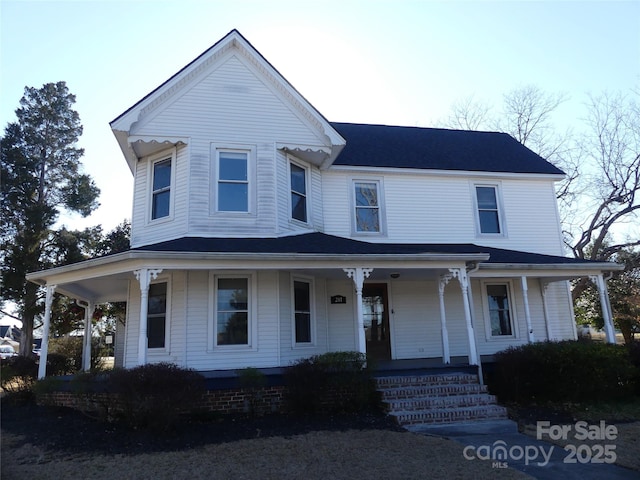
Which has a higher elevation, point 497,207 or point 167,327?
point 497,207

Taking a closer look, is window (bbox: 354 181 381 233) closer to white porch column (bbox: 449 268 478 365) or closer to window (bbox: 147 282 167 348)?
white porch column (bbox: 449 268 478 365)

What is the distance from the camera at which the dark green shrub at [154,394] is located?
7648 mm

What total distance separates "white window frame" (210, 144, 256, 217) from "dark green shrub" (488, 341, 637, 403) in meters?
6.79

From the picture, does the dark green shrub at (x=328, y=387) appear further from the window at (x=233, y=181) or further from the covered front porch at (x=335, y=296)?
the window at (x=233, y=181)

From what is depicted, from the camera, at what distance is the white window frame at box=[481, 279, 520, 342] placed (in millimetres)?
13141

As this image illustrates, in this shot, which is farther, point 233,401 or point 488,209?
point 488,209

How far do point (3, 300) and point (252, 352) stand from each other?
18.3m

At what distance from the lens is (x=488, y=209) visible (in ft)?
47.0

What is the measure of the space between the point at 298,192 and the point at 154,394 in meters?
6.37

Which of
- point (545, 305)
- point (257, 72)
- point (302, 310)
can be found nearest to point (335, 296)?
point (302, 310)

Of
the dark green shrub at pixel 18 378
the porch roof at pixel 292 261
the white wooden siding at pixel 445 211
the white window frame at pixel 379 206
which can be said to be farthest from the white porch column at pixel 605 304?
the dark green shrub at pixel 18 378

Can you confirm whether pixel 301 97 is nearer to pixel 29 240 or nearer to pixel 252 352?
pixel 252 352

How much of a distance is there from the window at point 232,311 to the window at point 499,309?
7179 mm

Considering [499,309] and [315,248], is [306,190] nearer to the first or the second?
[315,248]
